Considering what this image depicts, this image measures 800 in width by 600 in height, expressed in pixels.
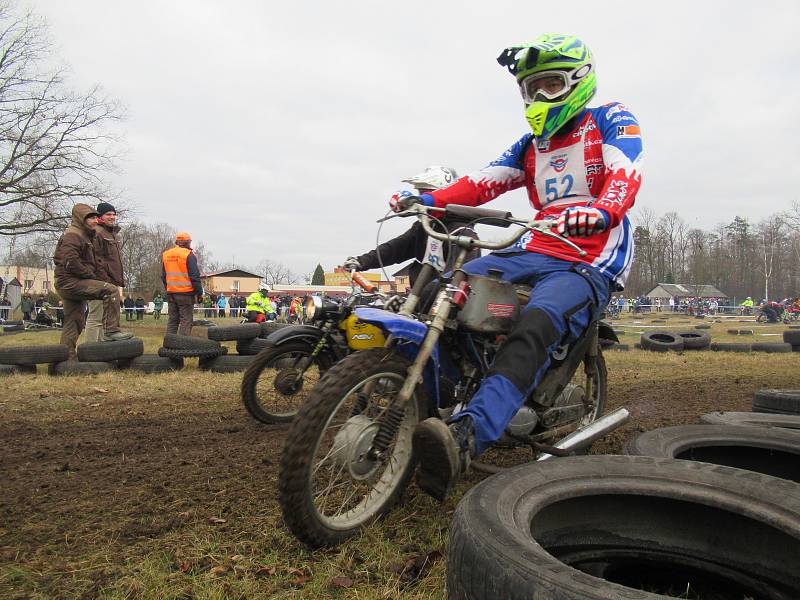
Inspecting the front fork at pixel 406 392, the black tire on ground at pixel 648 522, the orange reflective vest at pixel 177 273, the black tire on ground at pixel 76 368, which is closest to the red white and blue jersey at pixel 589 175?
the front fork at pixel 406 392

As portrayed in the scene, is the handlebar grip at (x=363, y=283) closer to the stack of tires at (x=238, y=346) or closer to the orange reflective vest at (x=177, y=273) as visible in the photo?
the stack of tires at (x=238, y=346)

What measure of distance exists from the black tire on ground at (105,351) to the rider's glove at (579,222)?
244 inches

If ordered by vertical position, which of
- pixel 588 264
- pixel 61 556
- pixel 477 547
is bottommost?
pixel 61 556

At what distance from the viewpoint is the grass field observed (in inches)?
79.8

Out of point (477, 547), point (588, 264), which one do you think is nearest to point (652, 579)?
point (477, 547)

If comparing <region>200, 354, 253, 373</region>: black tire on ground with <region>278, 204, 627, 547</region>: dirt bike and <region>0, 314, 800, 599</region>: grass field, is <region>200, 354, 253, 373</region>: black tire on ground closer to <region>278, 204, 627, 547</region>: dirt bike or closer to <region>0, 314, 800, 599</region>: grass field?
<region>0, 314, 800, 599</region>: grass field

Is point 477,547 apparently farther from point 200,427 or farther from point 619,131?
point 200,427

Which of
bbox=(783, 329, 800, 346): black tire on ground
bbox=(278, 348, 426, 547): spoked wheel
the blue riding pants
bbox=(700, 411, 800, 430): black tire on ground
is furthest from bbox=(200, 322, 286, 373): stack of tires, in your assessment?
bbox=(783, 329, 800, 346): black tire on ground

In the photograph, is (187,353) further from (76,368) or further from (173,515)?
(173,515)

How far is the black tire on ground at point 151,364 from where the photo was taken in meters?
7.07

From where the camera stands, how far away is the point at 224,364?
7266 mm

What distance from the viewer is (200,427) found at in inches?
171

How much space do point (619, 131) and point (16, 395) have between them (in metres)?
6.07

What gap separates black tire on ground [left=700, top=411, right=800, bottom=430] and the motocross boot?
8.23 ft
